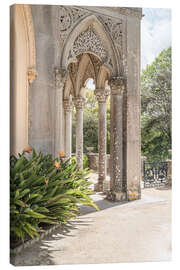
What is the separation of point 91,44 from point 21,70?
7.68 ft

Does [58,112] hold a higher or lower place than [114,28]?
lower

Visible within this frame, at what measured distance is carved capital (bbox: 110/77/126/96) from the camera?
19.4 ft

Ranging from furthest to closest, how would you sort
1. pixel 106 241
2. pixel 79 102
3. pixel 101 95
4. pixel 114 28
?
pixel 79 102 → pixel 101 95 → pixel 114 28 → pixel 106 241

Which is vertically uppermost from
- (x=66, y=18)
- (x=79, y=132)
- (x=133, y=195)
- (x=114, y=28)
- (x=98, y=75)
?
(x=114, y=28)

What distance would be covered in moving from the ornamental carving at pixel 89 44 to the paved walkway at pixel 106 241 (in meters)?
3.27

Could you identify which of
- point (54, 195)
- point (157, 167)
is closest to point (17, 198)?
point (54, 195)

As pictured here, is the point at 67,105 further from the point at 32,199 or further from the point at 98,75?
the point at 32,199

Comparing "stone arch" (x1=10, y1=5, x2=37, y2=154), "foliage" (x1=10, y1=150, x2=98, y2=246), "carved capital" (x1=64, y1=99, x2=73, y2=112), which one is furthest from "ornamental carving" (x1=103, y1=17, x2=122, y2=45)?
"carved capital" (x1=64, y1=99, x2=73, y2=112)

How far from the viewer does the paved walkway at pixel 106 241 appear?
2.88 metres

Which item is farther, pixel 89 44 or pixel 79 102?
pixel 79 102

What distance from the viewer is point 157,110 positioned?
36.3ft

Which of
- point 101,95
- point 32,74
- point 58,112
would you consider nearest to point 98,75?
point 101,95

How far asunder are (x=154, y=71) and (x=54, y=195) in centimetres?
1008
